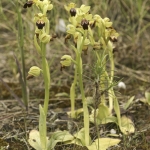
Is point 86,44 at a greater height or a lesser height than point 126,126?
greater

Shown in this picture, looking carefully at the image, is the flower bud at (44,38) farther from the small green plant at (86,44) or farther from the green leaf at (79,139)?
the green leaf at (79,139)

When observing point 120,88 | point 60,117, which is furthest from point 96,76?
point 120,88

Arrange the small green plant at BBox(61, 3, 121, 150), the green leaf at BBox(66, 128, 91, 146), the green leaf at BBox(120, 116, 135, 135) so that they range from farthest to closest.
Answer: the green leaf at BBox(120, 116, 135, 135), the green leaf at BBox(66, 128, 91, 146), the small green plant at BBox(61, 3, 121, 150)

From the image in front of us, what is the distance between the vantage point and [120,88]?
2916 mm

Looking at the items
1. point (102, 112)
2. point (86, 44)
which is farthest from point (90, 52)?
point (86, 44)

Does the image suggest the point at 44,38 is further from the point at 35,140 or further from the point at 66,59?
the point at 35,140

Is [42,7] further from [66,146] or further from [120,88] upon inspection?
[120,88]

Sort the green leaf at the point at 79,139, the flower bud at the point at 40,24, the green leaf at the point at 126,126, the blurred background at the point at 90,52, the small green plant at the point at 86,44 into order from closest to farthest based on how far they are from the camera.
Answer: the flower bud at the point at 40,24
the small green plant at the point at 86,44
the green leaf at the point at 79,139
the green leaf at the point at 126,126
the blurred background at the point at 90,52

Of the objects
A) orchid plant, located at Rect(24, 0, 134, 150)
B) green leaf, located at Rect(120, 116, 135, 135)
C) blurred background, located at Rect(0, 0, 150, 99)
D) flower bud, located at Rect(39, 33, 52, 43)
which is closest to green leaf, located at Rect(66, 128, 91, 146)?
orchid plant, located at Rect(24, 0, 134, 150)

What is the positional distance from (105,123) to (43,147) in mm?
454

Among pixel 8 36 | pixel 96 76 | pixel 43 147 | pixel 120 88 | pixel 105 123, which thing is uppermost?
pixel 8 36

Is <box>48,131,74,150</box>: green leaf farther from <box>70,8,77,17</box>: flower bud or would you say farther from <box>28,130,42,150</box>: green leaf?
<box>70,8,77,17</box>: flower bud

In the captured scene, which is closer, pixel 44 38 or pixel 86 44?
pixel 44 38

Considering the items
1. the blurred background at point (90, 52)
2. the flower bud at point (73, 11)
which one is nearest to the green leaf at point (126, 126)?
the blurred background at point (90, 52)
